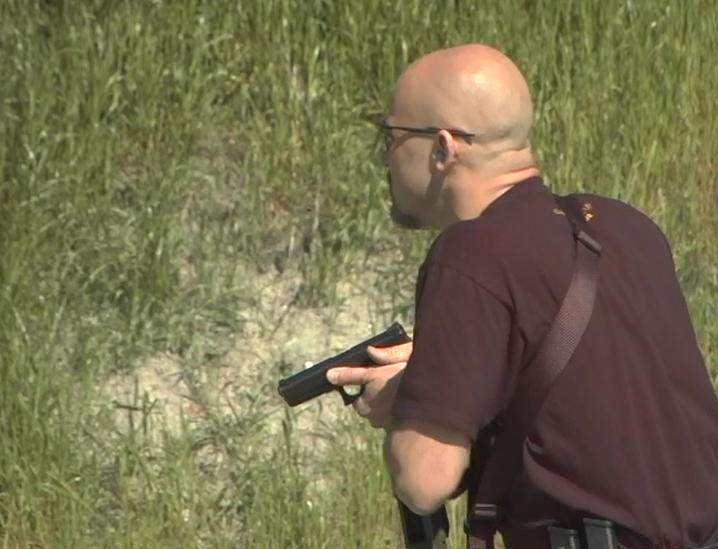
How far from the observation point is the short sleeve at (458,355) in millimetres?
2430

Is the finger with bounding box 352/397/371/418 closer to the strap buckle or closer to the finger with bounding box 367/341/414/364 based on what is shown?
the finger with bounding box 367/341/414/364

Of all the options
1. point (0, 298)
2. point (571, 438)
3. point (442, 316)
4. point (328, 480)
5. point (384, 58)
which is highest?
point (442, 316)

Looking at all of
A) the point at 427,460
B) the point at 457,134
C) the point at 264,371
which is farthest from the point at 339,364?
the point at 264,371

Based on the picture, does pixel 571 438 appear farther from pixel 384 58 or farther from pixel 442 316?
pixel 384 58

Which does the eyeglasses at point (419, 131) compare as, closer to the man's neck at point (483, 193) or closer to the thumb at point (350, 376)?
the man's neck at point (483, 193)

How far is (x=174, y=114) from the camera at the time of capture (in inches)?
223

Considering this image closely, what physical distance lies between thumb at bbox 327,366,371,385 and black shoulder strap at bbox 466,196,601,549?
0.27m

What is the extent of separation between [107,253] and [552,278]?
3018 millimetres

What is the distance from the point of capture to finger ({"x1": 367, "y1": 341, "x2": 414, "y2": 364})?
2715mm

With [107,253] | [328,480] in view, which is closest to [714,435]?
[328,480]

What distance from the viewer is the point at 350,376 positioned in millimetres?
2713

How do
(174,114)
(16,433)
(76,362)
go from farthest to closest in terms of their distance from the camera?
(174,114)
(76,362)
(16,433)

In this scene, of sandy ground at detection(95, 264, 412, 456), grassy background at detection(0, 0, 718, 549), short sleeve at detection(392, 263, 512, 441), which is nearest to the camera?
short sleeve at detection(392, 263, 512, 441)

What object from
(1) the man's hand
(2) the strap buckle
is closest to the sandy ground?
(1) the man's hand
